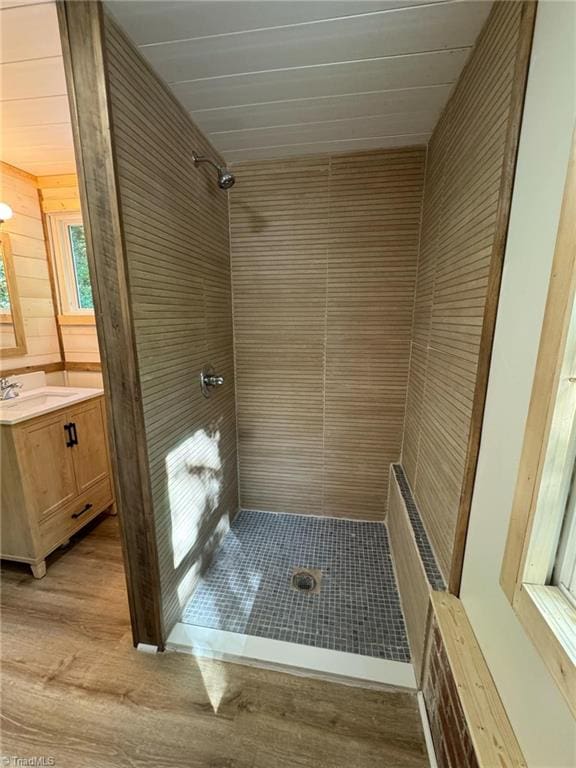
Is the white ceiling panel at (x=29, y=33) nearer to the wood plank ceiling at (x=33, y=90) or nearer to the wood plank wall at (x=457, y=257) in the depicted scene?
the wood plank ceiling at (x=33, y=90)

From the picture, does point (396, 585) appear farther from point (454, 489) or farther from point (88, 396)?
point (88, 396)

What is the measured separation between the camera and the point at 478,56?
1.02 m

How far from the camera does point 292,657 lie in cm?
127

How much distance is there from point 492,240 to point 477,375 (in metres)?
0.39

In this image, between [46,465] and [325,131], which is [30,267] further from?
[325,131]

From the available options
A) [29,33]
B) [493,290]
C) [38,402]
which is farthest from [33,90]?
[493,290]

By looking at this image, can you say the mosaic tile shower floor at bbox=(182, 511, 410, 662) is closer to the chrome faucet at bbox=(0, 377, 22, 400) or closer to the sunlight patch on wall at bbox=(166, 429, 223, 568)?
the sunlight patch on wall at bbox=(166, 429, 223, 568)

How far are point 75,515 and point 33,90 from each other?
2.21 m

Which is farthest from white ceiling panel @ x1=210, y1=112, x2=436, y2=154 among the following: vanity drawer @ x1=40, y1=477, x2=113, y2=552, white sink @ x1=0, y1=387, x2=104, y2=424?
vanity drawer @ x1=40, y1=477, x2=113, y2=552

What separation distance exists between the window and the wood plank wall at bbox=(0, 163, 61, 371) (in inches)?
2.9

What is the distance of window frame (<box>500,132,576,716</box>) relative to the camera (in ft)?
1.86

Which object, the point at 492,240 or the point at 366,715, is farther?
the point at 366,715

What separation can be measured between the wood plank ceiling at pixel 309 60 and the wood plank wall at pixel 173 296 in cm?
13

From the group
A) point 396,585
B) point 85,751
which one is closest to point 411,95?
point 396,585
